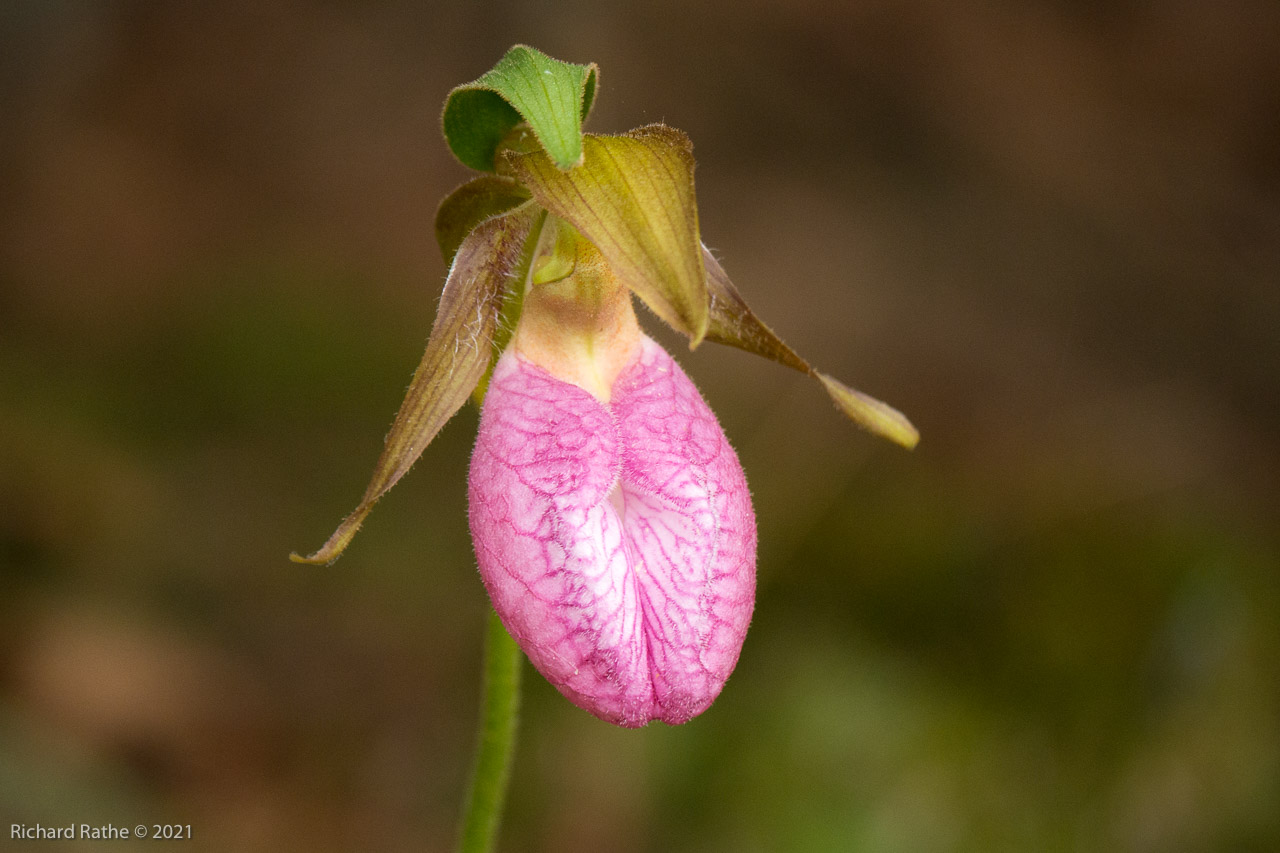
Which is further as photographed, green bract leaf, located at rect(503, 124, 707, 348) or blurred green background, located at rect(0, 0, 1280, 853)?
blurred green background, located at rect(0, 0, 1280, 853)

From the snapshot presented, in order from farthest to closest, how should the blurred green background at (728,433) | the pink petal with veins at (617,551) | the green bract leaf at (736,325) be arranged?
the blurred green background at (728,433) < the green bract leaf at (736,325) < the pink petal with veins at (617,551)

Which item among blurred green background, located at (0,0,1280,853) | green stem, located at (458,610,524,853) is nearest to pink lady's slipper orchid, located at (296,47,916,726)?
green stem, located at (458,610,524,853)

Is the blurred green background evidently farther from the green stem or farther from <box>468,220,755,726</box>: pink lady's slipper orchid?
<box>468,220,755,726</box>: pink lady's slipper orchid

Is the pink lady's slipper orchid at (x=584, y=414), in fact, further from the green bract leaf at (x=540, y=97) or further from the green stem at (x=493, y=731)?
the green stem at (x=493, y=731)

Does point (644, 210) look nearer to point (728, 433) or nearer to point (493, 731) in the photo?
point (493, 731)

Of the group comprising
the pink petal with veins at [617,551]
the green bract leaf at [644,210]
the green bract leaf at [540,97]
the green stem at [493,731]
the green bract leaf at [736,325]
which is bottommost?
the green stem at [493,731]

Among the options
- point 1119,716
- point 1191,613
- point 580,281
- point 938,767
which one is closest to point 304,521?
point 938,767

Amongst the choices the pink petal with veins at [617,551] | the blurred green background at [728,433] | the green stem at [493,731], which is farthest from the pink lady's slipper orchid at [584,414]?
the blurred green background at [728,433]

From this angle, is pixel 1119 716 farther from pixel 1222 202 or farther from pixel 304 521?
pixel 1222 202
